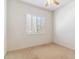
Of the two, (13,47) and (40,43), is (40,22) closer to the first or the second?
(40,43)

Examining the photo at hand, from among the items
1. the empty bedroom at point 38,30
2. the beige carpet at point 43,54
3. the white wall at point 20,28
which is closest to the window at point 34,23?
the empty bedroom at point 38,30

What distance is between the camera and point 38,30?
3982 mm

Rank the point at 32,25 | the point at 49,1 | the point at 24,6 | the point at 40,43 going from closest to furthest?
1. the point at 49,1
2. the point at 24,6
3. the point at 32,25
4. the point at 40,43

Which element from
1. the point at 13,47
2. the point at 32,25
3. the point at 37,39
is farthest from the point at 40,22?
the point at 13,47

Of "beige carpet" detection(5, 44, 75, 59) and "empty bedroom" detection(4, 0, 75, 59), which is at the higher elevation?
"empty bedroom" detection(4, 0, 75, 59)

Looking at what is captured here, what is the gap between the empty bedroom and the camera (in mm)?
2534

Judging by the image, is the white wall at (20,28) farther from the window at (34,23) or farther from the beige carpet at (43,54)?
the beige carpet at (43,54)

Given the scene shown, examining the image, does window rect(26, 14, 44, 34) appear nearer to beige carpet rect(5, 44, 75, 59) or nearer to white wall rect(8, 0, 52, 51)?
white wall rect(8, 0, 52, 51)

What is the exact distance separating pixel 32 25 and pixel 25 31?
0.48m

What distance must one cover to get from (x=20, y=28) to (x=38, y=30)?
1010 millimetres

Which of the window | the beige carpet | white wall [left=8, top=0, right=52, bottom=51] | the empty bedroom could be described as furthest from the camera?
the window

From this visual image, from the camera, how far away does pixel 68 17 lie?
2.88 m

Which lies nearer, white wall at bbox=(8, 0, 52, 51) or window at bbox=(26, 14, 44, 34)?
white wall at bbox=(8, 0, 52, 51)

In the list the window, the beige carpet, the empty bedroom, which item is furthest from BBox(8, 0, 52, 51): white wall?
the beige carpet
